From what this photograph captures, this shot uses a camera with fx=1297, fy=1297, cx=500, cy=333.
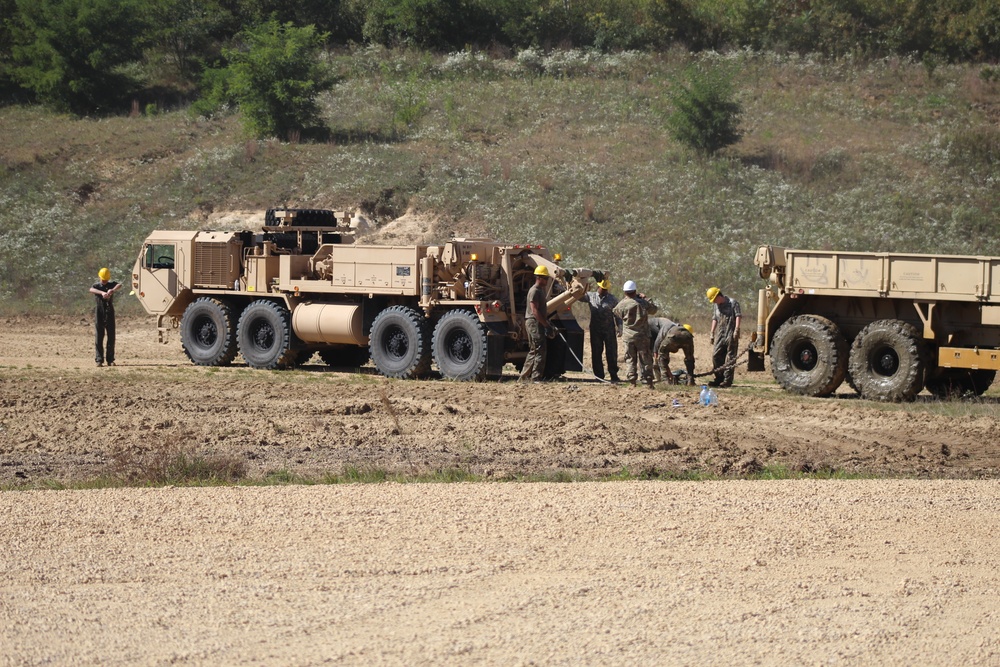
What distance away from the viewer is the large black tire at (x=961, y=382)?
1797 centimetres

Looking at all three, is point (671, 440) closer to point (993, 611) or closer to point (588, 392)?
point (588, 392)

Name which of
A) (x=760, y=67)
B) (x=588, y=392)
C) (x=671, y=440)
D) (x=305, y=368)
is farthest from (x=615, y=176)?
(x=671, y=440)

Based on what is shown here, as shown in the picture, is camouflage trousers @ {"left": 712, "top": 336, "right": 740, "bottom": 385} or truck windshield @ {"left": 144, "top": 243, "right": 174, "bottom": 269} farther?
truck windshield @ {"left": 144, "top": 243, "right": 174, "bottom": 269}

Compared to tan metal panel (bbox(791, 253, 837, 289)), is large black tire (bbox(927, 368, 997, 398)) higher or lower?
lower

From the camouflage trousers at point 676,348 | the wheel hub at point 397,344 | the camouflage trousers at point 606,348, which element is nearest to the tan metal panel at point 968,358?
the camouflage trousers at point 676,348

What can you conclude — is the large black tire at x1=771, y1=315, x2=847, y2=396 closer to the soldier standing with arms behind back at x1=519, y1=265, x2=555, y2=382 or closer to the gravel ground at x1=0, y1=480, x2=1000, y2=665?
the soldier standing with arms behind back at x1=519, y1=265, x2=555, y2=382

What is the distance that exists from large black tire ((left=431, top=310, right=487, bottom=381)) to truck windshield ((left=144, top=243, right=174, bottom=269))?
236 inches

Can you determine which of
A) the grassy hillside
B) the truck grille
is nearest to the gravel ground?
A: the truck grille

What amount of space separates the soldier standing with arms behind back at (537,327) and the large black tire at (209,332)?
5.55 meters

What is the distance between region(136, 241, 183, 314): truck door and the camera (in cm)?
2298

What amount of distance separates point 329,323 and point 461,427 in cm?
672

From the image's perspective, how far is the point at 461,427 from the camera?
1445 centimetres

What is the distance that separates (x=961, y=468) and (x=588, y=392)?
20.8 ft

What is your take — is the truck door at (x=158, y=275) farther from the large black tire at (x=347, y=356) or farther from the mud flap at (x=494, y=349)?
the mud flap at (x=494, y=349)
